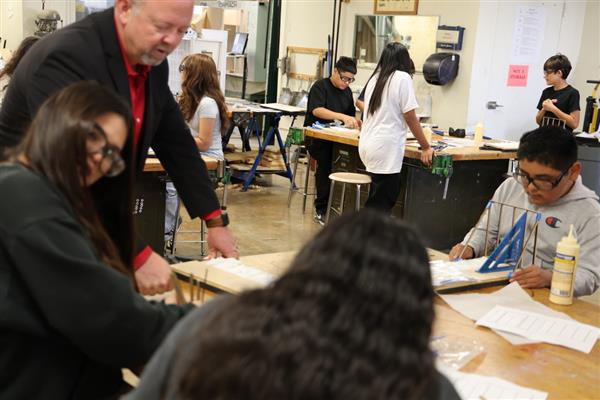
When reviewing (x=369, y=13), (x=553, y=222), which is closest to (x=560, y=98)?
(x=369, y=13)

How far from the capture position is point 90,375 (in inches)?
58.4

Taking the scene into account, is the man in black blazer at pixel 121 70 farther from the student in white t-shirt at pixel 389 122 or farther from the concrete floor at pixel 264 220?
the student in white t-shirt at pixel 389 122

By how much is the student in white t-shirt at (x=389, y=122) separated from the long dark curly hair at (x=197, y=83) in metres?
1.05

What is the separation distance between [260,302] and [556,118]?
6.65 metres

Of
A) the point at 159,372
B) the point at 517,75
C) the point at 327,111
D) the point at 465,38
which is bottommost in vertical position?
the point at 327,111

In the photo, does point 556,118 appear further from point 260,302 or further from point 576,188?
point 260,302

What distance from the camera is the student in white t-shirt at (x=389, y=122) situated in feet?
16.6

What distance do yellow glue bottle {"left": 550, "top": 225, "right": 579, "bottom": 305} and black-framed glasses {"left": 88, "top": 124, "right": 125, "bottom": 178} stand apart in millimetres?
1411

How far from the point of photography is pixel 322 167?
641 centimetres

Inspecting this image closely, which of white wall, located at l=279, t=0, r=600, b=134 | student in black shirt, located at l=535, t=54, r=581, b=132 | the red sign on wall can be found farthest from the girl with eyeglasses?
the red sign on wall

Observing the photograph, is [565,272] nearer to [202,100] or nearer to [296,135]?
[202,100]

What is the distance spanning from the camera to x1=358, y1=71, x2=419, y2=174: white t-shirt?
5078 mm

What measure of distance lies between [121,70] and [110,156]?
24.3 inches

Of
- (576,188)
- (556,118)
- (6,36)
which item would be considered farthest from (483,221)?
(6,36)
